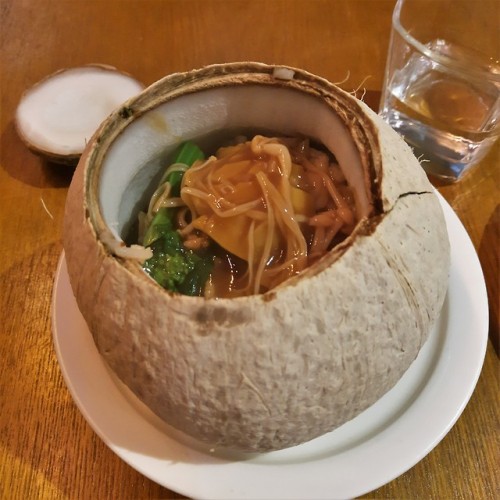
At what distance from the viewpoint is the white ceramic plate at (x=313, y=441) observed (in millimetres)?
737

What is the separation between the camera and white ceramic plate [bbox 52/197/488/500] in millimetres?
737

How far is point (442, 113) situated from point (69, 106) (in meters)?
0.85

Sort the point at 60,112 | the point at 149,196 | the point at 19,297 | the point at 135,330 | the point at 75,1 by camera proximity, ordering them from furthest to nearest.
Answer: the point at 75,1, the point at 60,112, the point at 19,297, the point at 149,196, the point at 135,330

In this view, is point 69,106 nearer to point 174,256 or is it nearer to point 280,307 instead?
point 174,256

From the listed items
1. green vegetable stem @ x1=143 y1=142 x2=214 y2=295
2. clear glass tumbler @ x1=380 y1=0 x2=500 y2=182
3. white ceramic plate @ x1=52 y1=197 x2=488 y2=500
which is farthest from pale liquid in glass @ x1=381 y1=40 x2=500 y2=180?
green vegetable stem @ x1=143 y1=142 x2=214 y2=295

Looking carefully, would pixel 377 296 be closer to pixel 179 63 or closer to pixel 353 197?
pixel 353 197

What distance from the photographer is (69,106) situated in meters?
1.29

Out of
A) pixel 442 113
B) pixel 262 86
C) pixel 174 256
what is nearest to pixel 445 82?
pixel 442 113

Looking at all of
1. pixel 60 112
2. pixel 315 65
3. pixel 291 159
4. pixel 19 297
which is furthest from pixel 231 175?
pixel 315 65

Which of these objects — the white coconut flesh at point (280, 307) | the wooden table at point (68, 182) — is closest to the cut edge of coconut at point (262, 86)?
the white coconut flesh at point (280, 307)

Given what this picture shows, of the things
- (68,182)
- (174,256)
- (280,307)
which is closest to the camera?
(280,307)

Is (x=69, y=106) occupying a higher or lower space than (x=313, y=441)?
higher

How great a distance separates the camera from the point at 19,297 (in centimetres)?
108

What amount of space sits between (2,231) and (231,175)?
0.59 meters
